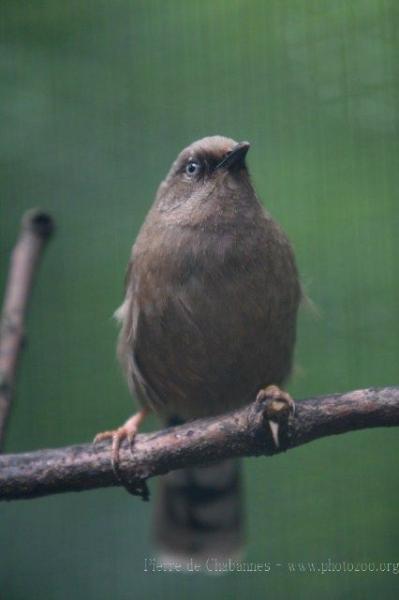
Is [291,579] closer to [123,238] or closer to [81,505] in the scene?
[81,505]

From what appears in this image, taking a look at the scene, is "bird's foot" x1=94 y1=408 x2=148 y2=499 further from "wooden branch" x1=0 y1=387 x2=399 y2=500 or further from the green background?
the green background

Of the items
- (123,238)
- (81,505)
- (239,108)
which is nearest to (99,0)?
(239,108)

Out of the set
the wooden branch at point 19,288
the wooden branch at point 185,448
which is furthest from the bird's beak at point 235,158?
the wooden branch at point 185,448

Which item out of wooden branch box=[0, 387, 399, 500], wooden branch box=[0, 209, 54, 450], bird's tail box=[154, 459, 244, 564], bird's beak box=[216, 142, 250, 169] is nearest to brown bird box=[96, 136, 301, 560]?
bird's beak box=[216, 142, 250, 169]

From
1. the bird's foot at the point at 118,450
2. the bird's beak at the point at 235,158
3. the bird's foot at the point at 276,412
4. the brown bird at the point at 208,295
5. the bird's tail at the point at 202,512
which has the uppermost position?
the bird's beak at the point at 235,158

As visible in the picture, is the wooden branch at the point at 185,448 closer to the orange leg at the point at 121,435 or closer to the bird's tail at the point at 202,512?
the orange leg at the point at 121,435
